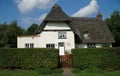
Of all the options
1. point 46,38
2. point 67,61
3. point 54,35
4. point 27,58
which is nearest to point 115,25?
point 54,35

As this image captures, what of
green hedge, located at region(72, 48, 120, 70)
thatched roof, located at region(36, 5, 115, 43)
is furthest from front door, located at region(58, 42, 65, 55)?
green hedge, located at region(72, 48, 120, 70)

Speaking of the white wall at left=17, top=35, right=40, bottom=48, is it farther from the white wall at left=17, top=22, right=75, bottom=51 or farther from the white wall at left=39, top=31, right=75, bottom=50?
the white wall at left=39, top=31, right=75, bottom=50

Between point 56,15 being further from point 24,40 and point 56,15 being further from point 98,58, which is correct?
point 98,58

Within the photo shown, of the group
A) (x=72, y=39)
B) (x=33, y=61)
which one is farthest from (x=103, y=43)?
(x=33, y=61)

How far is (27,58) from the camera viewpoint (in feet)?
72.9

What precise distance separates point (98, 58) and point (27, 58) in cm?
743

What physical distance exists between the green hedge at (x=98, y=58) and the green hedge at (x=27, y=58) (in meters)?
2.69

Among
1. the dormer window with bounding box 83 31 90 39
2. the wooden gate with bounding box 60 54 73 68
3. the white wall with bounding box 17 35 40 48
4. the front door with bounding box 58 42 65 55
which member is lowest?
the wooden gate with bounding box 60 54 73 68

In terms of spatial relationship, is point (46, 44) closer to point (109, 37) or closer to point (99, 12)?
point (109, 37)

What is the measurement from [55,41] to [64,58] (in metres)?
13.6

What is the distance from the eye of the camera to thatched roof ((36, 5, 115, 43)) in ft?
125

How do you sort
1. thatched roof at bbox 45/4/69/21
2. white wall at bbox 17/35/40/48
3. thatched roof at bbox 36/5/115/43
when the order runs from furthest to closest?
thatched roof at bbox 36/5/115/43 < white wall at bbox 17/35/40/48 < thatched roof at bbox 45/4/69/21

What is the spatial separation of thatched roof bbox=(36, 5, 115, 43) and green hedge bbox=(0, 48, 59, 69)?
50.1 ft

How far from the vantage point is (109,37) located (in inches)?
1677
